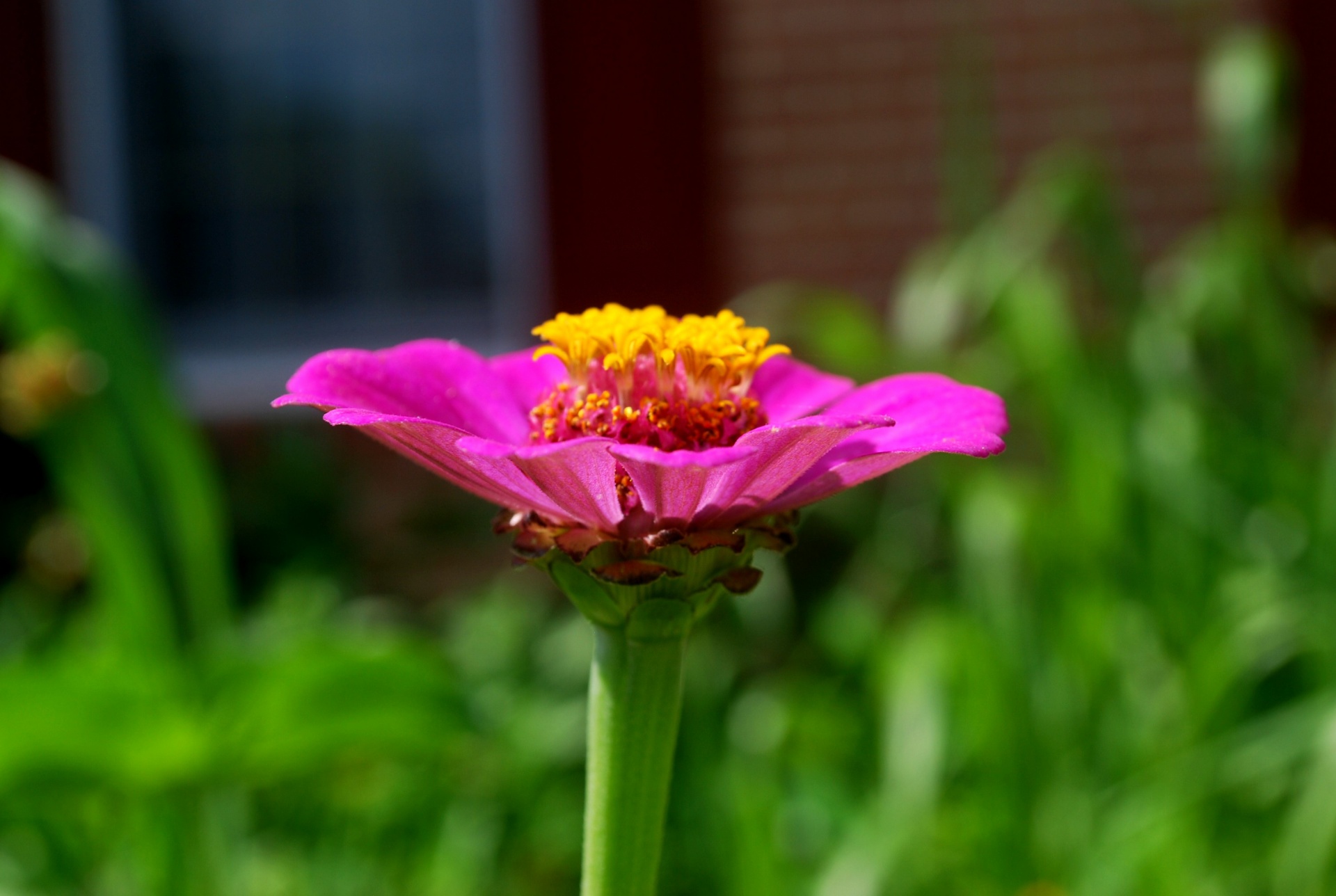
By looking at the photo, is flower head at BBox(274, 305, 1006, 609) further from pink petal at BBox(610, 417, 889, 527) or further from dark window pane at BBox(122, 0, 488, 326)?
dark window pane at BBox(122, 0, 488, 326)

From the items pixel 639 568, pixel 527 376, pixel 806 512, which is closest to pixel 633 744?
pixel 639 568

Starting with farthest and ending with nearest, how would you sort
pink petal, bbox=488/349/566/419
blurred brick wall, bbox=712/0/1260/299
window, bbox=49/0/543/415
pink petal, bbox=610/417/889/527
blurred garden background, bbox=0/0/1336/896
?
1. window, bbox=49/0/543/415
2. blurred brick wall, bbox=712/0/1260/299
3. blurred garden background, bbox=0/0/1336/896
4. pink petal, bbox=488/349/566/419
5. pink petal, bbox=610/417/889/527

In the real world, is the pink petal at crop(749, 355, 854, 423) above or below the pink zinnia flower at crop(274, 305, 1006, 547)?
below

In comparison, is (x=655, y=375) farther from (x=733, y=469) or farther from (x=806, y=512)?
(x=806, y=512)

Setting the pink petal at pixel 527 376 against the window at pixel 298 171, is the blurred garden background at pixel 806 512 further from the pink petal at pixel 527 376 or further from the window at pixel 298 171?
the pink petal at pixel 527 376

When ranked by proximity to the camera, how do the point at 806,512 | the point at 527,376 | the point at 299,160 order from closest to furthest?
the point at 527,376, the point at 806,512, the point at 299,160

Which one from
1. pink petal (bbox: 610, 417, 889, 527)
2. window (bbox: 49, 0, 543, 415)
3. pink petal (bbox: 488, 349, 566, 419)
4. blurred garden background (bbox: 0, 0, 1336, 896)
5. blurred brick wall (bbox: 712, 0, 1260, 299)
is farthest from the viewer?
window (bbox: 49, 0, 543, 415)

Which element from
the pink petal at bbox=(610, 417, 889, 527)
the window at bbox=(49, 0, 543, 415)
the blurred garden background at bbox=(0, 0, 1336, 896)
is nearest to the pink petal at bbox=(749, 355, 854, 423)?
the pink petal at bbox=(610, 417, 889, 527)

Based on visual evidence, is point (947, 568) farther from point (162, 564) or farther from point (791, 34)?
point (162, 564)
